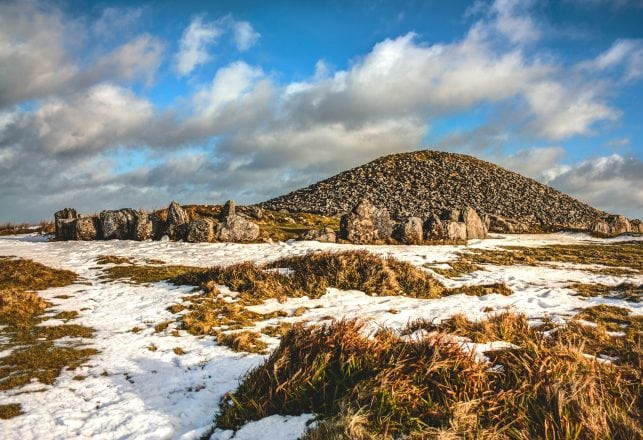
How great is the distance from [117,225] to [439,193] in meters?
45.7

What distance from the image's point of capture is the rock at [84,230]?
24688 millimetres

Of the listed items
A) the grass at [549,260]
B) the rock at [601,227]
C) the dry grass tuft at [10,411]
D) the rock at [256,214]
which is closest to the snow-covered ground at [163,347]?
the dry grass tuft at [10,411]

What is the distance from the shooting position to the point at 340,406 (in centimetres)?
470

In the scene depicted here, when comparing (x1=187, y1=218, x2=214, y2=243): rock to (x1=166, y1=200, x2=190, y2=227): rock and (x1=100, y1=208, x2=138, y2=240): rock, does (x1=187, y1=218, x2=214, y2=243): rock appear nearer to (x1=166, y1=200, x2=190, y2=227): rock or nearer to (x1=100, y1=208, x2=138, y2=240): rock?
(x1=166, y1=200, x2=190, y2=227): rock

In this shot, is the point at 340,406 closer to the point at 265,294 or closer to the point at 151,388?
the point at 151,388

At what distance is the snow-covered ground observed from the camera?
5340 mm

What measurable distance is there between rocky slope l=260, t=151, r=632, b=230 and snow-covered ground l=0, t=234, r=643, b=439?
1263 inches

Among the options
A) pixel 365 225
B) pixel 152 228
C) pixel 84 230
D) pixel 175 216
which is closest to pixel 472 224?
pixel 365 225

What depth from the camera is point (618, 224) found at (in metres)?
44.0

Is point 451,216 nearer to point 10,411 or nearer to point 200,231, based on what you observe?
point 200,231

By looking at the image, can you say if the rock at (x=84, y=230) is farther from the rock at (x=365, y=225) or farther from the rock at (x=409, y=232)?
the rock at (x=409, y=232)

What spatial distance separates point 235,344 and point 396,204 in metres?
47.6

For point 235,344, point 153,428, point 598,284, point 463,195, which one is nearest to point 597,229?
point 463,195

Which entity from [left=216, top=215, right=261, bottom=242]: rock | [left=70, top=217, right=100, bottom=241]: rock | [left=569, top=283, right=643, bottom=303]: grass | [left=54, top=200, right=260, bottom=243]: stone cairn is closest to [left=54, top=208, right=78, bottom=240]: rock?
[left=54, top=200, right=260, bottom=243]: stone cairn
